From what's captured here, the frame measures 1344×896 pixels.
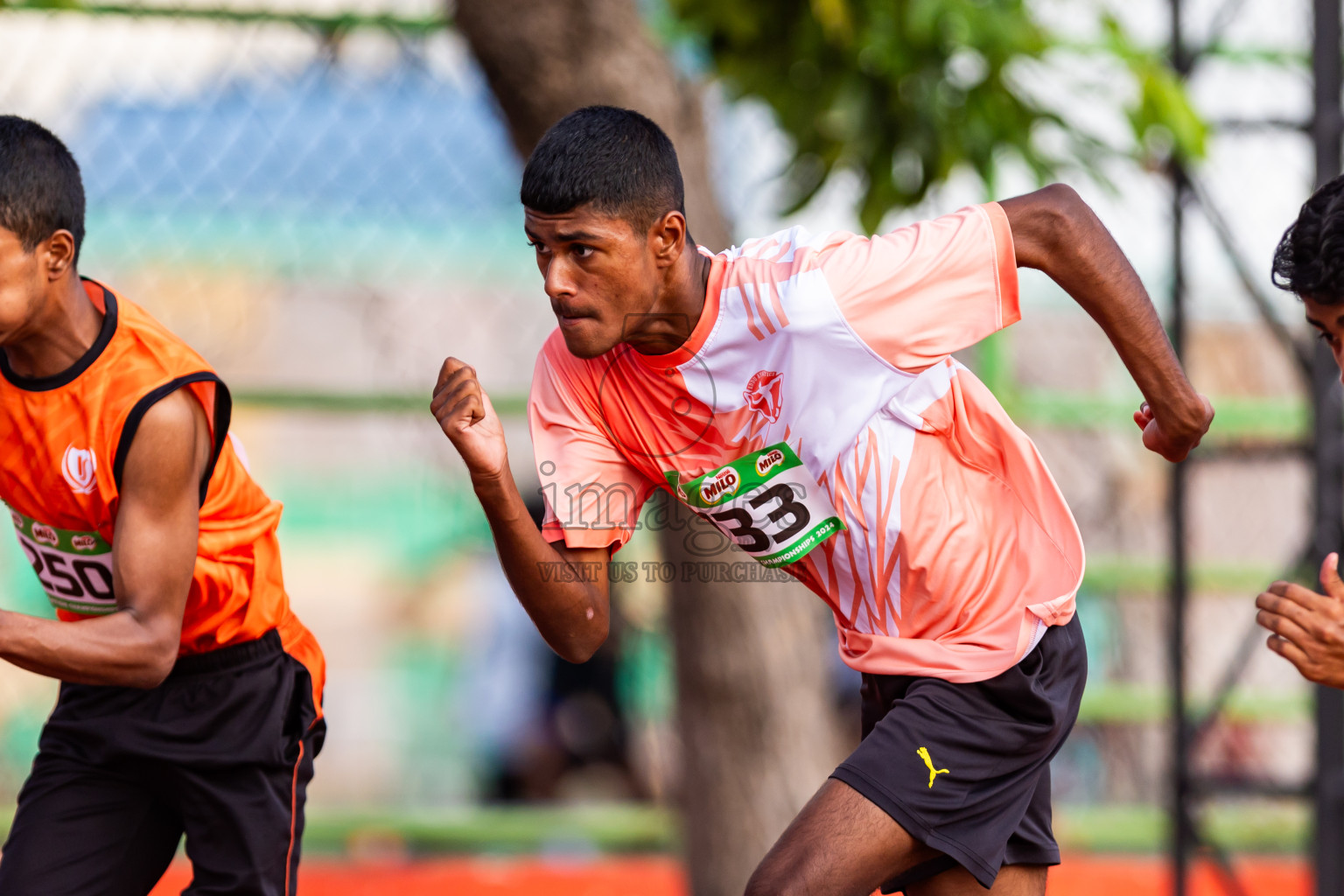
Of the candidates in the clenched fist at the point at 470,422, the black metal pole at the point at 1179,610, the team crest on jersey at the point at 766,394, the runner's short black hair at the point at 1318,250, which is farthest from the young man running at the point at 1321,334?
the black metal pole at the point at 1179,610

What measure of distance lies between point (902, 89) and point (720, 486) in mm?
1579

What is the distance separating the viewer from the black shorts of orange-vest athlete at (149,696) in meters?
2.34

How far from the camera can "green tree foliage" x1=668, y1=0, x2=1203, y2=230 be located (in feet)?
10.9

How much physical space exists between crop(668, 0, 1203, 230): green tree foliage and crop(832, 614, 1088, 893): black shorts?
151 centimetres

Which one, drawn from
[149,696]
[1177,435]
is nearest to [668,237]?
[1177,435]

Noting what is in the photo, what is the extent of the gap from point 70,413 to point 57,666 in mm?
483

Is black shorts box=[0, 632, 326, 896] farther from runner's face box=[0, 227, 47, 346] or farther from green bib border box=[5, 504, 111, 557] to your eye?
runner's face box=[0, 227, 47, 346]

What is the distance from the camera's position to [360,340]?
5973 mm

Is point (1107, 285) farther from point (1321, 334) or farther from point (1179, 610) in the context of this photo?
point (1179, 610)

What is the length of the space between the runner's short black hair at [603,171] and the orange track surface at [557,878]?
11.7ft

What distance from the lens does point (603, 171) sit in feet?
7.20

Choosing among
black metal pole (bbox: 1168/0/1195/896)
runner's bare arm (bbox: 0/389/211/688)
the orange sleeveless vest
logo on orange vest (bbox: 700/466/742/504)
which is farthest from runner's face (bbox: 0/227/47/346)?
black metal pole (bbox: 1168/0/1195/896)

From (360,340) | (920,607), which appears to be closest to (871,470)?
(920,607)

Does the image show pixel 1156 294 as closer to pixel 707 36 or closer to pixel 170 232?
pixel 707 36
